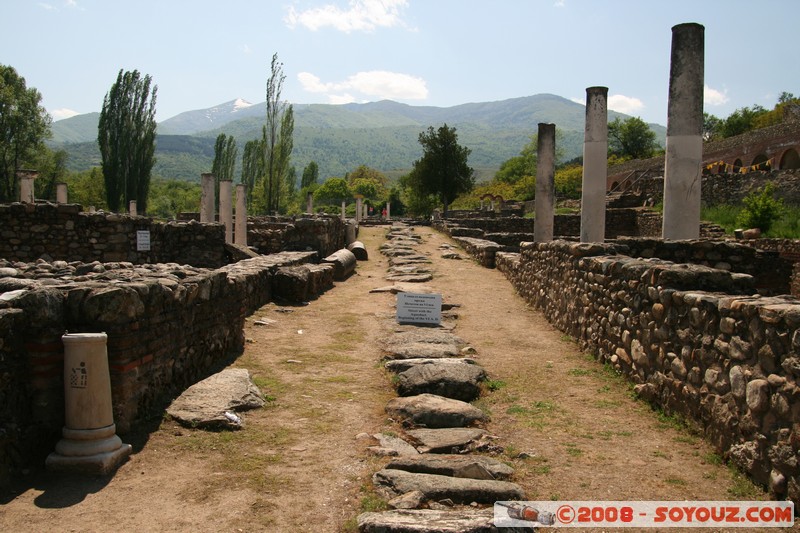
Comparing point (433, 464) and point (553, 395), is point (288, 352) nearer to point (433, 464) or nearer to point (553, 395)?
point (553, 395)

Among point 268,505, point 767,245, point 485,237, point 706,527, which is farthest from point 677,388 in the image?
point 485,237

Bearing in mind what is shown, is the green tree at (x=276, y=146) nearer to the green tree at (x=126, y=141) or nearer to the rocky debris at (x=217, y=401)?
the green tree at (x=126, y=141)

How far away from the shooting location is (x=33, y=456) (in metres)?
3.88

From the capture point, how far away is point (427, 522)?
3.21 m

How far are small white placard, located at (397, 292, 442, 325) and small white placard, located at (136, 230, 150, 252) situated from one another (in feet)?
22.1

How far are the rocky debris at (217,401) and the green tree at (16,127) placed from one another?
4459cm

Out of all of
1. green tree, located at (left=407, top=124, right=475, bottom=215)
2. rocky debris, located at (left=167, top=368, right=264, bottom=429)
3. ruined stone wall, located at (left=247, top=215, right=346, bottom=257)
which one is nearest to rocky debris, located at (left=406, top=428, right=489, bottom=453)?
rocky debris, located at (left=167, top=368, right=264, bottom=429)

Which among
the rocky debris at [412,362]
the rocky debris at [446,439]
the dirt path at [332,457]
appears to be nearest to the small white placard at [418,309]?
the dirt path at [332,457]

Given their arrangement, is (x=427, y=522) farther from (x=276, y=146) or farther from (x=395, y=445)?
(x=276, y=146)

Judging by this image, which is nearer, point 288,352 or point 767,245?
point 288,352

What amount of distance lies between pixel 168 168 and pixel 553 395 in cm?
20864

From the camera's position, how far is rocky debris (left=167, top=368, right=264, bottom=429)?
475 centimetres

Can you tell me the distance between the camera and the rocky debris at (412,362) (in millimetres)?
6578

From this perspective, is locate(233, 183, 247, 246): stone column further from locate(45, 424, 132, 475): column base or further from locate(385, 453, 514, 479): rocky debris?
locate(385, 453, 514, 479): rocky debris
